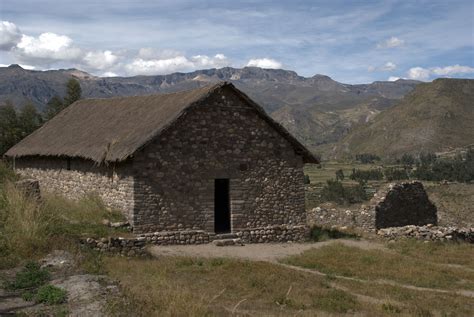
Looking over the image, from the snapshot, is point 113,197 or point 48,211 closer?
point 48,211

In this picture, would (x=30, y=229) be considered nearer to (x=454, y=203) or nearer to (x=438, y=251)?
(x=438, y=251)

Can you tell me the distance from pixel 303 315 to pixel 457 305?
155 inches

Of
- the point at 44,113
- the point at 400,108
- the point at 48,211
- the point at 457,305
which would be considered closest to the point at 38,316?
the point at 48,211

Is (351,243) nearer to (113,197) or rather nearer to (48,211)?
(113,197)

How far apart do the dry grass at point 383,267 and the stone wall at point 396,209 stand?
5.48 metres

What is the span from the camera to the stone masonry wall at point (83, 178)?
17438mm

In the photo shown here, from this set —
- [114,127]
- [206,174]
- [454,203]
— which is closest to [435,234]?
[206,174]

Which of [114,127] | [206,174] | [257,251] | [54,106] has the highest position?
[54,106]

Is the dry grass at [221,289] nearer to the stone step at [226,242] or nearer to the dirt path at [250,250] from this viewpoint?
the dirt path at [250,250]

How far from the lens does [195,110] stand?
18031 millimetres

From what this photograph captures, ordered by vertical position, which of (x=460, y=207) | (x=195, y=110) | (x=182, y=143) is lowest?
(x=460, y=207)

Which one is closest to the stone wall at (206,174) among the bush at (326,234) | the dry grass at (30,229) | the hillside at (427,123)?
the bush at (326,234)

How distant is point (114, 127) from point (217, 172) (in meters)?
4.82

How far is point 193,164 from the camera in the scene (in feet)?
59.2
